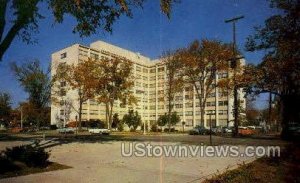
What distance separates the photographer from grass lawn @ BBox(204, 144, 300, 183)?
925cm

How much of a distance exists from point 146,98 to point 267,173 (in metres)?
108

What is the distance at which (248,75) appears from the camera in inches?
1246

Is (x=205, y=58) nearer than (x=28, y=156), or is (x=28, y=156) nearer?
(x=28, y=156)

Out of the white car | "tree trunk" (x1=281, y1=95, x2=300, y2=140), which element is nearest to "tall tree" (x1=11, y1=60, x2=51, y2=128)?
the white car

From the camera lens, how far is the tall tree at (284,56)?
2311cm

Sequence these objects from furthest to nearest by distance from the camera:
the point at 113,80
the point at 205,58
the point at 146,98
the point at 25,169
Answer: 1. the point at 146,98
2. the point at 113,80
3. the point at 205,58
4. the point at 25,169

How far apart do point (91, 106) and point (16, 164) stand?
274ft

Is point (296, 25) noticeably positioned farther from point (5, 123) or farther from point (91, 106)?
point (5, 123)

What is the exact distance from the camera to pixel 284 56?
1013 inches

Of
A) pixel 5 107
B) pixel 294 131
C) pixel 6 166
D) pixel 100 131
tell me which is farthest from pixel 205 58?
pixel 5 107

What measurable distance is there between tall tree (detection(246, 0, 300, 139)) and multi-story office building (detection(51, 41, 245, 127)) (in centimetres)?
4513

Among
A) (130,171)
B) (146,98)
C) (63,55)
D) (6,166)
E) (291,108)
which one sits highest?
(63,55)

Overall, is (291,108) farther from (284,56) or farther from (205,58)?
(205,58)

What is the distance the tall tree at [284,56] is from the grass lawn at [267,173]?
1152 cm
